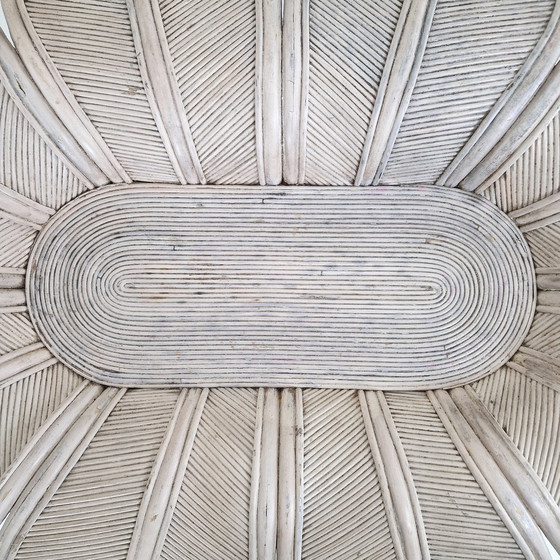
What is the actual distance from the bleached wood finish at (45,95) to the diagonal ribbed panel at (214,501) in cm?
68

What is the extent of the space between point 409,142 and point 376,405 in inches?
23.4

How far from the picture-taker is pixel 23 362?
4.04 ft

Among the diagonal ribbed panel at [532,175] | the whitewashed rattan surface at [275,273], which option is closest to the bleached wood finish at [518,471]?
the whitewashed rattan surface at [275,273]

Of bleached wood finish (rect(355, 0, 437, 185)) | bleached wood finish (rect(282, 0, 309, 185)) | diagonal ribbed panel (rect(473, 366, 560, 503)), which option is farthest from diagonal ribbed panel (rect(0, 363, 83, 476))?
diagonal ribbed panel (rect(473, 366, 560, 503))

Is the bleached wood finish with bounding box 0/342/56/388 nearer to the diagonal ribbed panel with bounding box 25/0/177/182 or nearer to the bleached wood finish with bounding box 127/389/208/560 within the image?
the bleached wood finish with bounding box 127/389/208/560

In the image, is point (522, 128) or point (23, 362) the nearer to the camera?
point (522, 128)

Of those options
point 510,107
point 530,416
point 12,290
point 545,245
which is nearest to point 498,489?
point 530,416

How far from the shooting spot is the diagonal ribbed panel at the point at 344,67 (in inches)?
42.1

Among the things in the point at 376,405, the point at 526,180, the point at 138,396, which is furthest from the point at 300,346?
the point at 526,180

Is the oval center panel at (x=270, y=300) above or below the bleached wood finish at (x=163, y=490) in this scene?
above

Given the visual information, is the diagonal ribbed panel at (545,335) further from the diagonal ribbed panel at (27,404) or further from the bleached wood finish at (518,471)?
the diagonal ribbed panel at (27,404)

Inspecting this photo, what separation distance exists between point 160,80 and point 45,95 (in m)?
0.24

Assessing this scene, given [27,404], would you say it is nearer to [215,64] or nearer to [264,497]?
[264,497]

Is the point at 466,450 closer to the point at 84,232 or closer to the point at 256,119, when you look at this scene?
the point at 256,119
